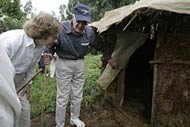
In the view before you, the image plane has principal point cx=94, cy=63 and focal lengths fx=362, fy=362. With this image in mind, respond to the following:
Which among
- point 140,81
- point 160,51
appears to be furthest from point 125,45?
point 140,81

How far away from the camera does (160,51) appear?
17.4 feet

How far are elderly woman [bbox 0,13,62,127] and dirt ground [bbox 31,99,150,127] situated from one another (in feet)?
5.30

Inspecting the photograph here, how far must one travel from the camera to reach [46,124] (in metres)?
5.86

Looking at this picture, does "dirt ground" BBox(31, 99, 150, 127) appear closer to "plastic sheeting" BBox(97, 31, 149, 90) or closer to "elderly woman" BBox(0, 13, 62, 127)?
"plastic sheeting" BBox(97, 31, 149, 90)

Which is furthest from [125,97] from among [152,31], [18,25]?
[18,25]

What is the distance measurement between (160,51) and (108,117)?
149 centimetres

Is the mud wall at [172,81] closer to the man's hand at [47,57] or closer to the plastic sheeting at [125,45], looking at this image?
the plastic sheeting at [125,45]

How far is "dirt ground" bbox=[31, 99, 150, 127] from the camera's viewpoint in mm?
5793

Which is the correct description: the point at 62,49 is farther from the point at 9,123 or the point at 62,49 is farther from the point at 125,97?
the point at 9,123

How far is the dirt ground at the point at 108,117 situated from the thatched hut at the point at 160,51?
7.1 inches

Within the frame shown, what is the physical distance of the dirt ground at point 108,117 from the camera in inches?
228

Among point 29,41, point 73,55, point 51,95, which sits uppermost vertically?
point 29,41

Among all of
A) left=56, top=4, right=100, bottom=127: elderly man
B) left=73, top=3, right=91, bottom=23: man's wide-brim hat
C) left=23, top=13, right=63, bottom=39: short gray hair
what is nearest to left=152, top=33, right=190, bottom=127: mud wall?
left=56, top=4, right=100, bottom=127: elderly man

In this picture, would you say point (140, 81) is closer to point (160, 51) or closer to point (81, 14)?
point (160, 51)
